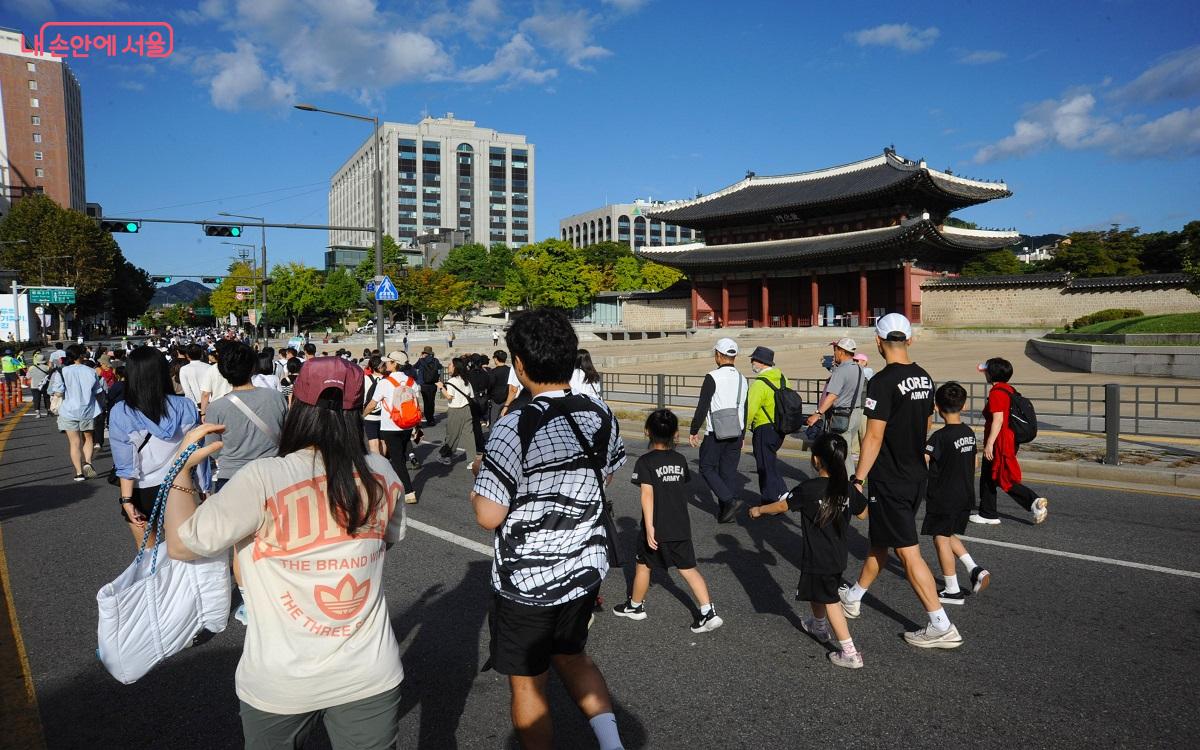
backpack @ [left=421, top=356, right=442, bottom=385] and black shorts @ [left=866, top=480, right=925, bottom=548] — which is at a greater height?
backpack @ [left=421, top=356, right=442, bottom=385]

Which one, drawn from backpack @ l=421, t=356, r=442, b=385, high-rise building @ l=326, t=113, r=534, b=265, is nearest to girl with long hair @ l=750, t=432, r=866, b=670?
backpack @ l=421, t=356, r=442, b=385

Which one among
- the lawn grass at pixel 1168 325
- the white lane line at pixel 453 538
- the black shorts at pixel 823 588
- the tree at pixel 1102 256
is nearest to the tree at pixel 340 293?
the tree at pixel 1102 256

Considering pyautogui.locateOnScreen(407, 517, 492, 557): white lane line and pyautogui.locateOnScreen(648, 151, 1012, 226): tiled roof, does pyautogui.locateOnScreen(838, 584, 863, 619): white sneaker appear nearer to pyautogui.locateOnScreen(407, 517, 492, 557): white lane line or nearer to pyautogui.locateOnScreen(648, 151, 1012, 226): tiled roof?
pyautogui.locateOnScreen(407, 517, 492, 557): white lane line

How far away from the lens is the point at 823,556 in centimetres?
412

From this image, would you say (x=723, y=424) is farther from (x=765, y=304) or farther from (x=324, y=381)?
(x=765, y=304)

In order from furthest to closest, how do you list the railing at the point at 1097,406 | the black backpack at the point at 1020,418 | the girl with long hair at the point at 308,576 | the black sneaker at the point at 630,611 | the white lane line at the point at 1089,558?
the railing at the point at 1097,406, the black backpack at the point at 1020,418, the white lane line at the point at 1089,558, the black sneaker at the point at 630,611, the girl with long hair at the point at 308,576

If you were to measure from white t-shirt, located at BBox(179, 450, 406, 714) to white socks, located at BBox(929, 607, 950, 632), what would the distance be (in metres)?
3.35

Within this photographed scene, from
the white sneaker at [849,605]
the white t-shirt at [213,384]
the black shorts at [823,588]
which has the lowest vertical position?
the white sneaker at [849,605]

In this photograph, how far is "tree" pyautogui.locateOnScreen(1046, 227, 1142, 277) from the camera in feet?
154

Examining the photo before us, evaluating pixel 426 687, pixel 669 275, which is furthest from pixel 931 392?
pixel 669 275

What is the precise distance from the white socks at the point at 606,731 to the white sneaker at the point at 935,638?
2.47 metres

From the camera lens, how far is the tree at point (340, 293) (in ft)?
242

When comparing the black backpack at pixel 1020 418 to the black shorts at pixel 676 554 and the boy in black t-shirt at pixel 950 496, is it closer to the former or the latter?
the boy in black t-shirt at pixel 950 496

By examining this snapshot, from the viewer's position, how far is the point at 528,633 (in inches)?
103
